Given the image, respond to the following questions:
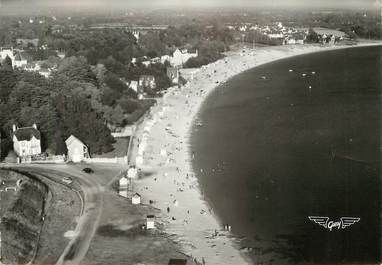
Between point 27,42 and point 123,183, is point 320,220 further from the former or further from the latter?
point 27,42

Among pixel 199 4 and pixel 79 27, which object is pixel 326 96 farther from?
pixel 79 27

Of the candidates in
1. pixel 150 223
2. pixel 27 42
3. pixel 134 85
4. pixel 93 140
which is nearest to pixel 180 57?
pixel 27 42

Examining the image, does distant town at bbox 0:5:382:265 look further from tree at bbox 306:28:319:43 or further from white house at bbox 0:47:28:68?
tree at bbox 306:28:319:43

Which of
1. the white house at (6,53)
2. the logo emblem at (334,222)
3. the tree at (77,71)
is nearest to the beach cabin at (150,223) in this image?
the logo emblem at (334,222)

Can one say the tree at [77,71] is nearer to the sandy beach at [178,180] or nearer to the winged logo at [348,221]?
the sandy beach at [178,180]

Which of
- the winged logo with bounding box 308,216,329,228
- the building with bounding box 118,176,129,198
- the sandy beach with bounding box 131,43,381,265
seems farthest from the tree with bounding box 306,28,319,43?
the winged logo with bounding box 308,216,329,228

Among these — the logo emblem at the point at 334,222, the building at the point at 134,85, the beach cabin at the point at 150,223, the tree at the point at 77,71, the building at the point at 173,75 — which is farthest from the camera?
the building at the point at 173,75

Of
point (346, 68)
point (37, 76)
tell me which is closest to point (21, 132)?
point (37, 76)
